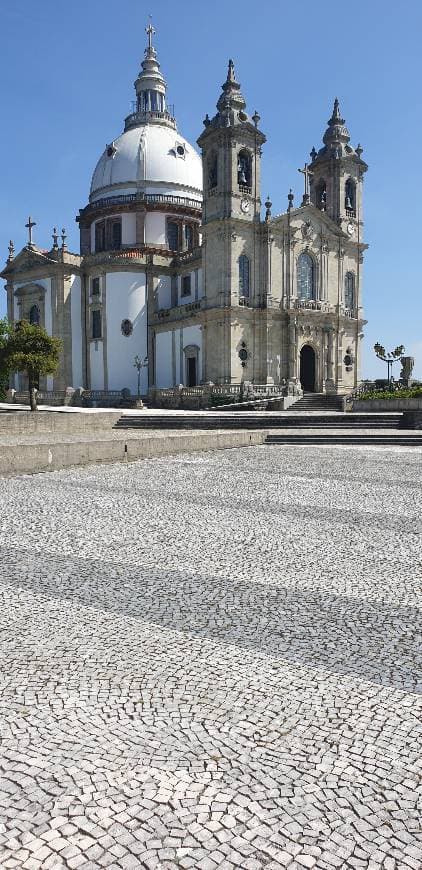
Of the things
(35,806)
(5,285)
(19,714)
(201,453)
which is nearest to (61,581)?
(19,714)

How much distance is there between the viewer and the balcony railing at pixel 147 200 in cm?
5081

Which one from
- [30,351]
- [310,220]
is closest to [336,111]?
[310,220]

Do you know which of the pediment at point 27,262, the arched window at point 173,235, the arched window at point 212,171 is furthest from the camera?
the arched window at point 173,235

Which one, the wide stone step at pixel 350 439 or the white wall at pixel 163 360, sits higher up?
the white wall at pixel 163 360

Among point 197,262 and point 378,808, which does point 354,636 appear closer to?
point 378,808

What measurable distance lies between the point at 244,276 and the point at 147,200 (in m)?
14.3

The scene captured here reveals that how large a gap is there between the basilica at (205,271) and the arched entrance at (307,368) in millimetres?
105

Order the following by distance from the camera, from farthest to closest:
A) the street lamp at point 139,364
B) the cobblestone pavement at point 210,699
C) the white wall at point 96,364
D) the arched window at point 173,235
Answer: the arched window at point 173,235 < the white wall at point 96,364 < the street lamp at point 139,364 < the cobblestone pavement at point 210,699

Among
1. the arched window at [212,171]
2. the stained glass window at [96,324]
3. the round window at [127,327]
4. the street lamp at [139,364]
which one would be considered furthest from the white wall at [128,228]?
the arched window at [212,171]

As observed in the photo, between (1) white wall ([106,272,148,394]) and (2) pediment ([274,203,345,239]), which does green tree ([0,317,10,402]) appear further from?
(2) pediment ([274,203,345,239])

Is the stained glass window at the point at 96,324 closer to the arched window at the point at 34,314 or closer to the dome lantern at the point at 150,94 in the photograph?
the arched window at the point at 34,314

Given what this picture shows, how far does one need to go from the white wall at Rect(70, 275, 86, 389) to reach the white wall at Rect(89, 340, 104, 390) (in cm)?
91

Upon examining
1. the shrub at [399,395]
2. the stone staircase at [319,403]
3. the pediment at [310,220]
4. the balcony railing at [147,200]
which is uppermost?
the balcony railing at [147,200]

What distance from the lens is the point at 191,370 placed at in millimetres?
44844
